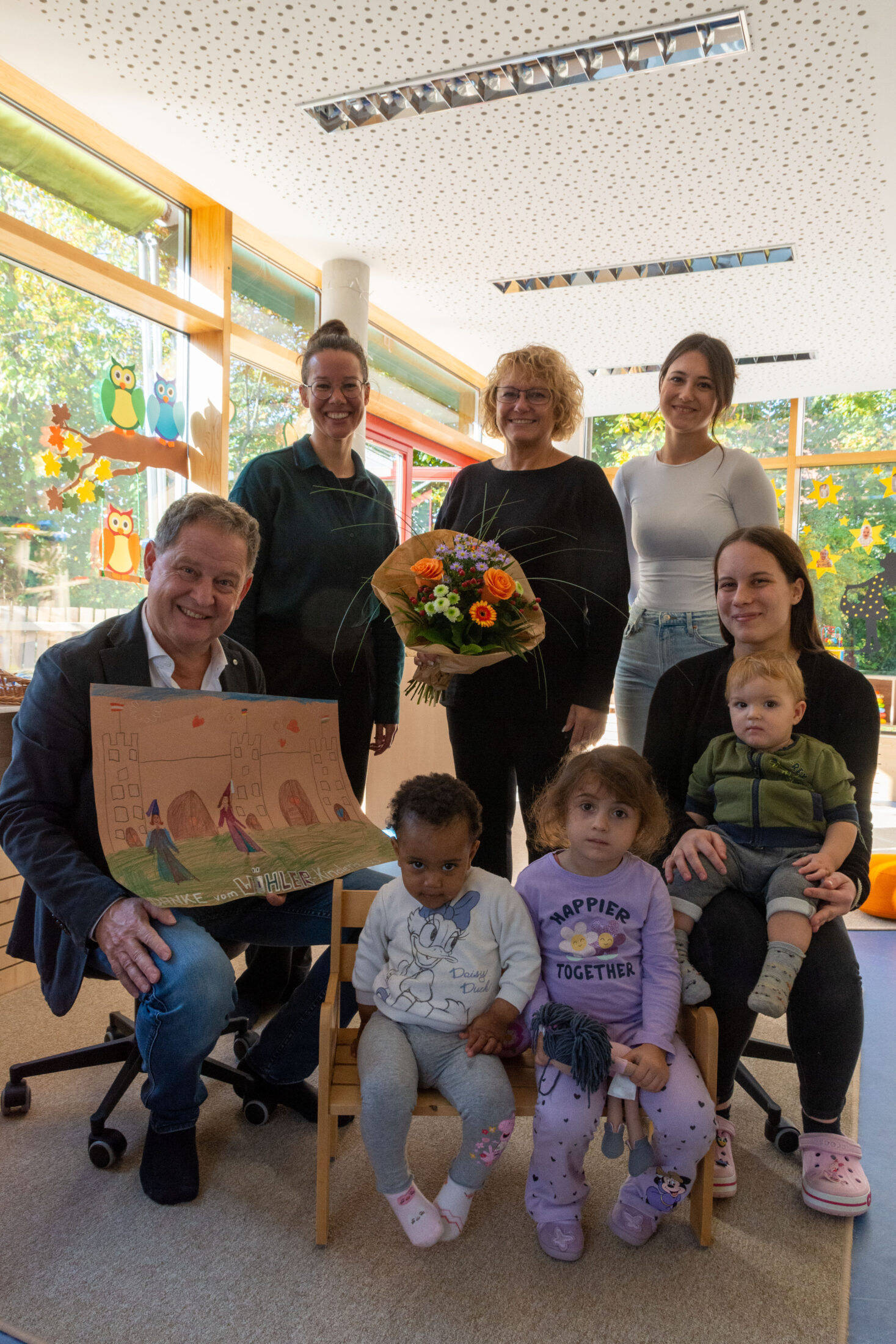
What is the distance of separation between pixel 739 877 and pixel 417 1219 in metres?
0.87

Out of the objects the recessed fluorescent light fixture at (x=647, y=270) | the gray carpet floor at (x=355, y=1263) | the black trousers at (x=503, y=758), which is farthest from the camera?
the recessed fluorescent light fixture at (x=647, y=270)

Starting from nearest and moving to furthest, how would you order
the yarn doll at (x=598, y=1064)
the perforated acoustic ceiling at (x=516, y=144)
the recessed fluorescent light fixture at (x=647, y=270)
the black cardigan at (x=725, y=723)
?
the yarn doll at (x=598, y=1064) → the black cardigan at (x=725, y=723) → the perforated acoustic ceiling at (x=516, y=144) → the recessed fluorescent light fixture at (x=647, y=270)

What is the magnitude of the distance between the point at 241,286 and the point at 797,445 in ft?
17.5

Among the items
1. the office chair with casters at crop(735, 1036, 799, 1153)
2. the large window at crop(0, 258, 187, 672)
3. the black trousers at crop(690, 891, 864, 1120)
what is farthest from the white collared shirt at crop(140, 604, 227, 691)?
the large window at crop(0, 258, 187, 672)

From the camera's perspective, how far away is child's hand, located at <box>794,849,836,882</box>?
1729 millimetres

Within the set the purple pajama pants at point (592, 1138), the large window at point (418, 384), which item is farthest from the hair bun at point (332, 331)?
the large window at point (418, 384)

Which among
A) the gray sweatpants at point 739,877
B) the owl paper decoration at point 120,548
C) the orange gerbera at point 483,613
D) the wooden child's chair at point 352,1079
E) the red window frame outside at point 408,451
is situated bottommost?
the wooden child's chair at point 352,1079

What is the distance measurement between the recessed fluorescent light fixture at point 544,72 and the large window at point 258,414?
1405 millimetres

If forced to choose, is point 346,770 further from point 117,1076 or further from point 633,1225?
point 633,1225

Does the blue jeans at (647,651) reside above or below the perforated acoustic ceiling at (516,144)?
below

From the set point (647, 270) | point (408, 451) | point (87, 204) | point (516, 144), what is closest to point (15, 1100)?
point (87, 204)

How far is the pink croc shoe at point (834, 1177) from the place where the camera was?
1710mm

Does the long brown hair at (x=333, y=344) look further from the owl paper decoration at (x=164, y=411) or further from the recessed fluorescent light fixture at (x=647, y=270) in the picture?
the recessed fluorescent light fixture at (x=647, y=270)

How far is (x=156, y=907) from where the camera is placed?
1.59 metres
